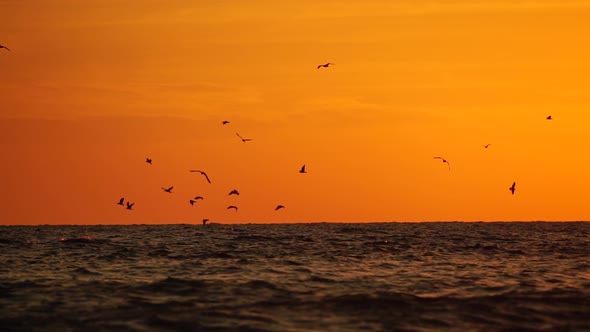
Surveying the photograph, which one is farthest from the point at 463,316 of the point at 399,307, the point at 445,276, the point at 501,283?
the point at 445,276

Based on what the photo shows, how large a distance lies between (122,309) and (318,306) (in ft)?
18.9

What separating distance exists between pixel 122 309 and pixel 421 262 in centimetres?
2067

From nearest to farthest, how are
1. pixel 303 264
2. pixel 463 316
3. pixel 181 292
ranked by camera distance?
pixel 463 316
pixel 181 292
pixel 303 264

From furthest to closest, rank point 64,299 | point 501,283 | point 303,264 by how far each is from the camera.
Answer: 1. point 303,264
2. point 501,283
3. point 64,299

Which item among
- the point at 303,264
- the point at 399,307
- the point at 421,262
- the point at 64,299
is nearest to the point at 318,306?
the point at 399,307

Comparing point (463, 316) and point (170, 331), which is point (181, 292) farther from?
point (463, 316)

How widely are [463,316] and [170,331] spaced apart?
328 inches

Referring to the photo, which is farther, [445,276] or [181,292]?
[445,276]

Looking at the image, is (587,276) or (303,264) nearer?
(587,276)

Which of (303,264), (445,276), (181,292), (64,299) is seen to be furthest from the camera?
(303,264)

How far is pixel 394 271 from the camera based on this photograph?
37250mm

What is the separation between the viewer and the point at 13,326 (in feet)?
76.3

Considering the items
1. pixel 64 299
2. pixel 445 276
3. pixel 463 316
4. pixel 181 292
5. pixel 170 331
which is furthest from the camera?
pixel 445 276

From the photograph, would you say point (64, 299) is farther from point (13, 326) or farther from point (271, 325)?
point (271, 325)
